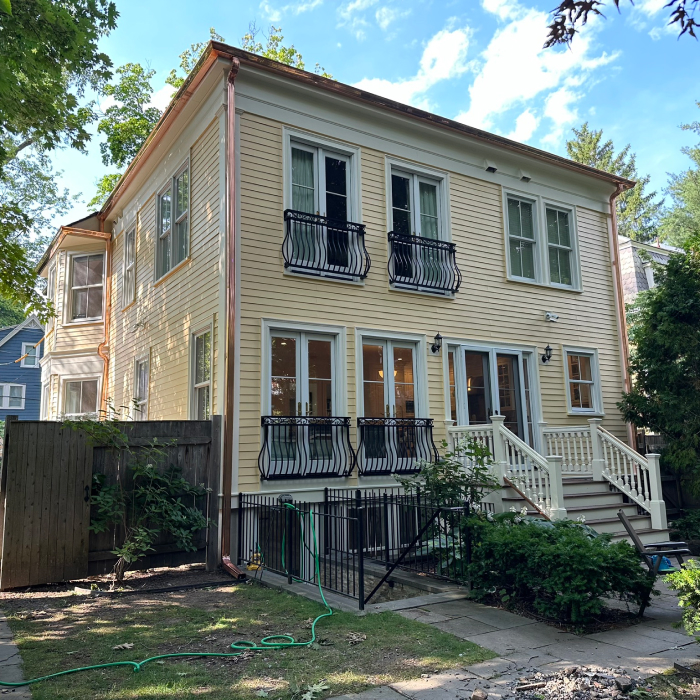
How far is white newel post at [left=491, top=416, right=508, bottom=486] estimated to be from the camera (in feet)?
30.9

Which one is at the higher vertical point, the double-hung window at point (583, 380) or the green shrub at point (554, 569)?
the double-hung window at point (583, 380)

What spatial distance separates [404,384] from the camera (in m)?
10.7

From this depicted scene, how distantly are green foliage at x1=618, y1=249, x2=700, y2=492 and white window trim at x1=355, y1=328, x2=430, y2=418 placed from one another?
4306mm

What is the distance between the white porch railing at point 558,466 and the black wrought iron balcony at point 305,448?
6.89 feet

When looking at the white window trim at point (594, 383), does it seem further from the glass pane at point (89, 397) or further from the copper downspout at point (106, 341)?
A: the glass pane at point (89, 397)

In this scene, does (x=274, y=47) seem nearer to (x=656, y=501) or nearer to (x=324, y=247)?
(x=324, y=247)

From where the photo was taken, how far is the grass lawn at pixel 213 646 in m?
4.23

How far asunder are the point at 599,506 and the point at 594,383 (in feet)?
13.1

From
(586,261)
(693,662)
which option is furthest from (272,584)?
(586,261)

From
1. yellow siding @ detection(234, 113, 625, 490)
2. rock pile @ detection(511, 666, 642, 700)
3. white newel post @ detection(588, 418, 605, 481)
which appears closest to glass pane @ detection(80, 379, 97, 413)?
yellow siding @ detection(234, 113, 625, 490)

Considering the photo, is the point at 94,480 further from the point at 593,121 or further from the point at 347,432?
the point at 593,121

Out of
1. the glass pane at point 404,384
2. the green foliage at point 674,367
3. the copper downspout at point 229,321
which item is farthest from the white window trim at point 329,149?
the green foliage at point 674,367

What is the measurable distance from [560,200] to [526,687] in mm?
11258

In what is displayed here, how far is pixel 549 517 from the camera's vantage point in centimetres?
881
